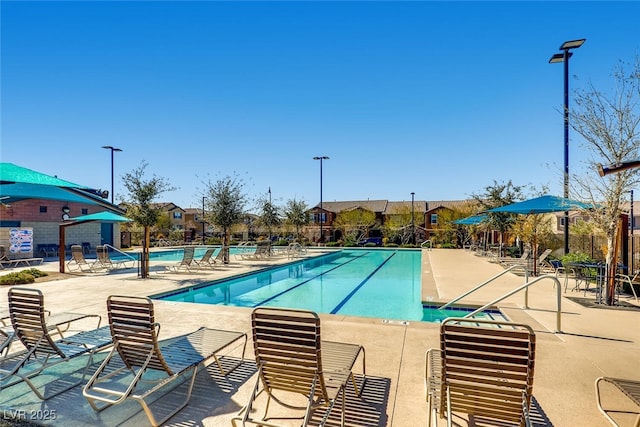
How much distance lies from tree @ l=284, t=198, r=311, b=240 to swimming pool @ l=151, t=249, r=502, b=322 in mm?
12343

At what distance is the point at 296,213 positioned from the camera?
2919 cm

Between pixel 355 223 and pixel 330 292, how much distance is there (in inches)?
973

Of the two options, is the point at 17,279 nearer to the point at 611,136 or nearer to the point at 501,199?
the point at 611,136

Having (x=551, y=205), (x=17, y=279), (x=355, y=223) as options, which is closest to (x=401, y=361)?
(x=551, y=205)

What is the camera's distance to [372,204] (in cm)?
4794

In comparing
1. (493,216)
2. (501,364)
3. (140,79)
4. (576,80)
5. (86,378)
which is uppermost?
(140,79)

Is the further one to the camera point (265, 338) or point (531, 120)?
point (531, 120)

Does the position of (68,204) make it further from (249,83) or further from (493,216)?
(493,216)

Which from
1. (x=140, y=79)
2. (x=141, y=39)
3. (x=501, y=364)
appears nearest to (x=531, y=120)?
(x=501, y=364)

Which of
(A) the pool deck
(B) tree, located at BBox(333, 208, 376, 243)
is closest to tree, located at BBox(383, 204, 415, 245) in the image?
(B) tree, located at BBox(333, 208, 376, 243)

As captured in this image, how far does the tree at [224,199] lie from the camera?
16297 mm

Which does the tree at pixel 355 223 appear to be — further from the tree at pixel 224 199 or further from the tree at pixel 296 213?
the tree at pixel 224 199

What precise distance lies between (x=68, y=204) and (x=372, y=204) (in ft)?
116

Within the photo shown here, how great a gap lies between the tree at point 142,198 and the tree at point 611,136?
43.0 feet
